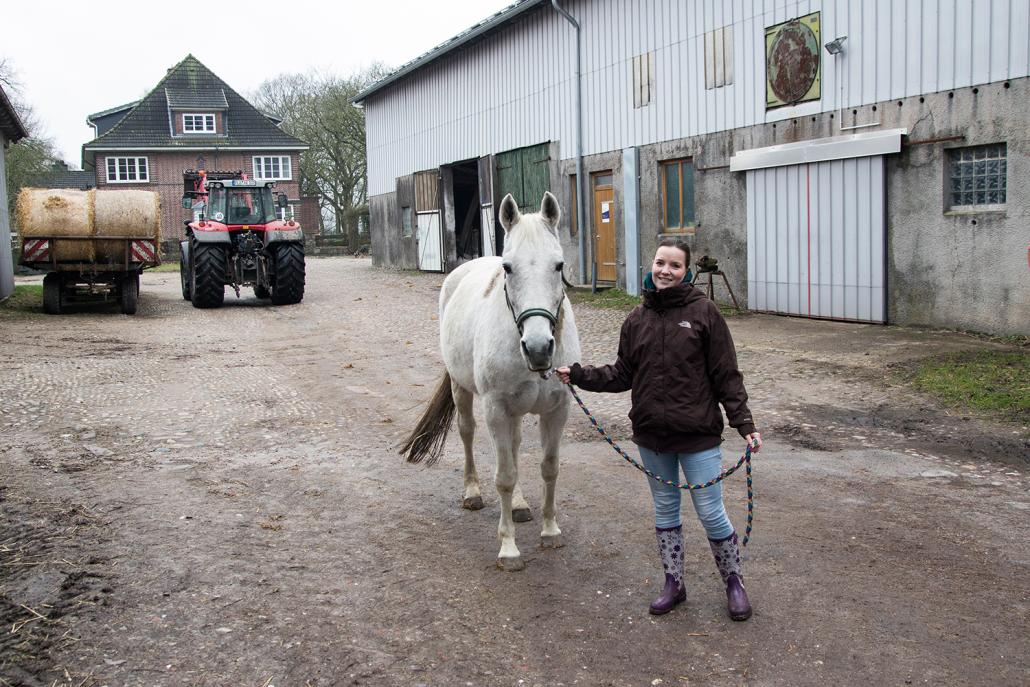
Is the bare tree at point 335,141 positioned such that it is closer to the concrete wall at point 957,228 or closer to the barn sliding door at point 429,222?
the barn sliding door at point 429,222

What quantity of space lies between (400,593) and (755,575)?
1602 millimetres

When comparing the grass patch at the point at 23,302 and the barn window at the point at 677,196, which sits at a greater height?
the barn window at the point at 677,196

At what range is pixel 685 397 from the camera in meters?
3.72

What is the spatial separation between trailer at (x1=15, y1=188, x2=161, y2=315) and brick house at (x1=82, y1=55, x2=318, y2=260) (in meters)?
31.2

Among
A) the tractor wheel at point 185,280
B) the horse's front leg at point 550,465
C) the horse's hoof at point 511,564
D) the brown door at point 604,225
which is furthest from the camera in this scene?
the tractor wheel at point 185,280

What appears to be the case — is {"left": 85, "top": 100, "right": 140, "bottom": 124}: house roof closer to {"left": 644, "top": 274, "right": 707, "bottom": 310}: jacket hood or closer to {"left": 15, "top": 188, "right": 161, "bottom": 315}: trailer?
{"left": 15, "top": 188, "right": 161, "bottom": 315}: trailer

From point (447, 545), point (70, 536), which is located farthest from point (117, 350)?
point (447, 545)

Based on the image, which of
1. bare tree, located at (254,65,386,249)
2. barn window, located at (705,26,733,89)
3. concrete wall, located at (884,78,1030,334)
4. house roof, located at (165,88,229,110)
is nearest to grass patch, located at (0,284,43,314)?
barn window, located at (705,26,733,89)

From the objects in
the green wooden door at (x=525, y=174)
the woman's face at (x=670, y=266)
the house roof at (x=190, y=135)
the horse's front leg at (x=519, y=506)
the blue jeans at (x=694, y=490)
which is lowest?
the horse's front leg at (x=519, y=506)

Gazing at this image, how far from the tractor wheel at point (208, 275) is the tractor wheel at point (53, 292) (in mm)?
2342

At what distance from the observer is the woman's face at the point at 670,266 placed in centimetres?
374

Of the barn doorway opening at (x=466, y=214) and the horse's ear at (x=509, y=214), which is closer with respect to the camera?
the horse's ear at (x=509, y=214)

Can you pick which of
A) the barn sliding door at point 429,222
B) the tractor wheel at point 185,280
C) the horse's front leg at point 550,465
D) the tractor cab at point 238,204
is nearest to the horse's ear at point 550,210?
the horse's front leg at point 550,465

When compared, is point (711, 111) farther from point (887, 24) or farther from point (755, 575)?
point (755, 575)
